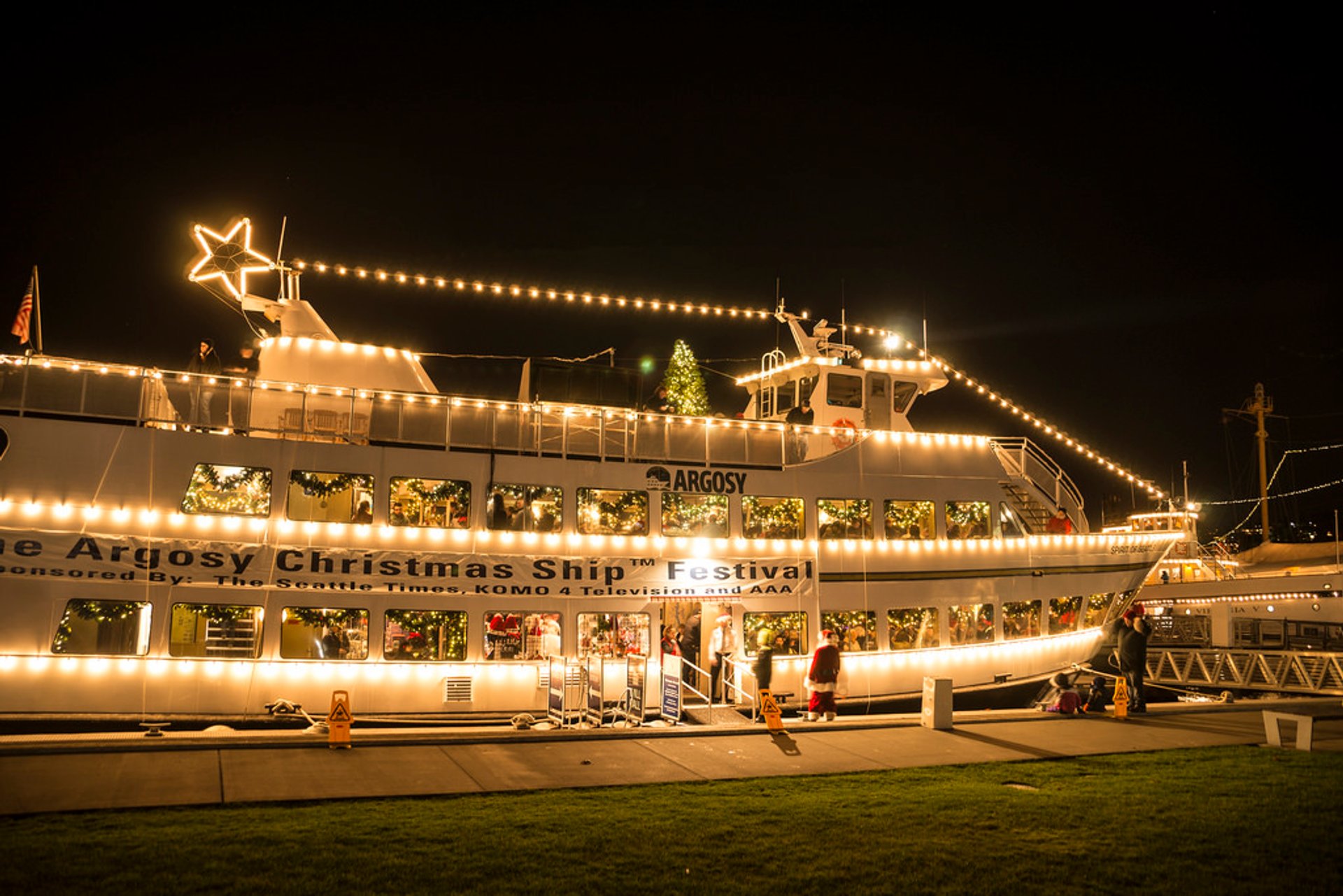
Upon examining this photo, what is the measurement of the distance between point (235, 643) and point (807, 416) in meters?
12.0

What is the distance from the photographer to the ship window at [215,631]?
1343 centimetres

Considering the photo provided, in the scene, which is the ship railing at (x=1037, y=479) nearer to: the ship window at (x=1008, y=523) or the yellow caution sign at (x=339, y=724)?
the ship window at (x=1008, y=523)

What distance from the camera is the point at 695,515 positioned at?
17062mm

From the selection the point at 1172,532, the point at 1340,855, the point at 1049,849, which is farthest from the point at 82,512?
the point at 1172,532

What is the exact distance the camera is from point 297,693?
45.2ft

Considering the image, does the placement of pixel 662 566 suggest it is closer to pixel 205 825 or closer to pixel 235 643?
pixel 235 643

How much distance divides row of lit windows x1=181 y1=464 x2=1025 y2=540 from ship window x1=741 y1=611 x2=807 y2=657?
1449 mm

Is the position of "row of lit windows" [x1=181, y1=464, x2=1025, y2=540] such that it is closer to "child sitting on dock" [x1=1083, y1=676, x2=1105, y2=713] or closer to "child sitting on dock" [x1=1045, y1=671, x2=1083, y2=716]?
"child sitting on dock" [x1=1083, y1=676, x2=1105, y2=713]

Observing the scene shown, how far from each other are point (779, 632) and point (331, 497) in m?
7.95

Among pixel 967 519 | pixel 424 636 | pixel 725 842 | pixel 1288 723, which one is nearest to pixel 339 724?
pixel 424 636

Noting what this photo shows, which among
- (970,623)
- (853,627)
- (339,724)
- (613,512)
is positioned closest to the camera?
(339,724)

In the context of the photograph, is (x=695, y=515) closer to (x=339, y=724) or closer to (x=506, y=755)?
(x=506, y=755)

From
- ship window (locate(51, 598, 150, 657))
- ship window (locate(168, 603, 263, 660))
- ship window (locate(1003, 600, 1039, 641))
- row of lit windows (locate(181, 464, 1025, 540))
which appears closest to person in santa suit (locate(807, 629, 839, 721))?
row of lit windows (locate(181, 464, 1025, 540))

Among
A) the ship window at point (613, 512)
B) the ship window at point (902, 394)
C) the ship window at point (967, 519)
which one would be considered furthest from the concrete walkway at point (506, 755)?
the ship window at point (902, 394)
